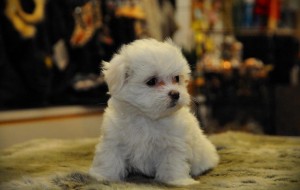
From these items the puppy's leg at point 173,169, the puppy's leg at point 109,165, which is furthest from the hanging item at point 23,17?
the puppy's leg at point 173,169

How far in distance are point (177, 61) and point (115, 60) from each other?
210 mm

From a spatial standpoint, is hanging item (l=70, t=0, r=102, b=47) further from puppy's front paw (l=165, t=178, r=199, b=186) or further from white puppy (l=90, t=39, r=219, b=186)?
puppy's front paw (l=165, t=178, r=199, b=186)

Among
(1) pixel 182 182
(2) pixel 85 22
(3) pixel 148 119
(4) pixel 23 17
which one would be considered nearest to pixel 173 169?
(1) pixel 182 182

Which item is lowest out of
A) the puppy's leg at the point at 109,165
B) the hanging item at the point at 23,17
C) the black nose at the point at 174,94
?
the puppy's leg at the point at 109,165

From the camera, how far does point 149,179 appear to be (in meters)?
1.63

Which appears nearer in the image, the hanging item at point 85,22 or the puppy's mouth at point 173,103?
the puppy's mouth at point 173,103

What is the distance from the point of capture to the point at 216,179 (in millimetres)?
1603

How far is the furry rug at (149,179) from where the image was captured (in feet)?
4.87

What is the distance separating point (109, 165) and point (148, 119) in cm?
20

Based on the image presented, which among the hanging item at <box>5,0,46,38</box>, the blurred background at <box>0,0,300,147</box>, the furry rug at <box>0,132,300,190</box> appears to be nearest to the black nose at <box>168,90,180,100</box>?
the furry rug at <box>0,132,300,190</box>

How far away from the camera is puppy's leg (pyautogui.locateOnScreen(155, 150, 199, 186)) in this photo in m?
1.55

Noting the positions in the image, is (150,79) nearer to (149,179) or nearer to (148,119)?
(148,119)

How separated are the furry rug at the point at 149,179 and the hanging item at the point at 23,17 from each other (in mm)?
750

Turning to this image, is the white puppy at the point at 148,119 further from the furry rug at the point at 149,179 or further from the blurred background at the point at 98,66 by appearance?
the blurred background at the point at 98,66
